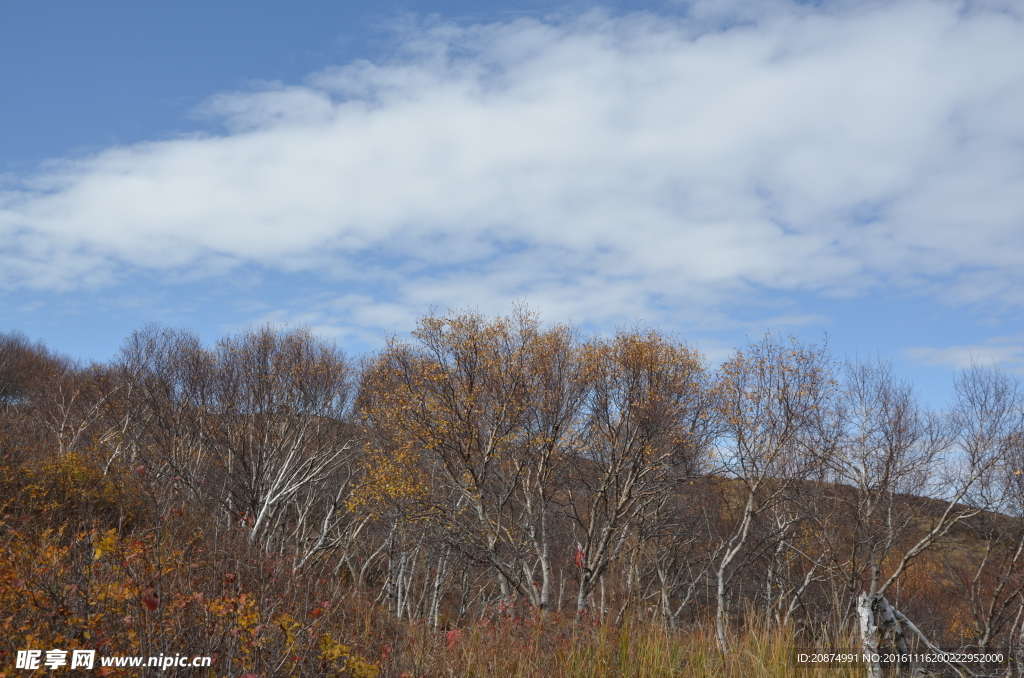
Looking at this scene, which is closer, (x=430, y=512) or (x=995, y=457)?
(x=430, y=512)

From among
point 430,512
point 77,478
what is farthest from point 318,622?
point 77,478

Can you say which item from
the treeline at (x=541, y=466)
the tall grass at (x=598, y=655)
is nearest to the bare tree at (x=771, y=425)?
the treeline at (x=541, y=466)

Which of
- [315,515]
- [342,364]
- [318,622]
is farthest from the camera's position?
[315,515]

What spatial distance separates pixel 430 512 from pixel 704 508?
48.5 feet

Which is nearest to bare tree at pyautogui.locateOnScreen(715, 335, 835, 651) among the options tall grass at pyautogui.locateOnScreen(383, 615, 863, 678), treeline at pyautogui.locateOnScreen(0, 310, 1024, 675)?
treeline at pyautogui.locateOnScreen(0, 310, 1024, 675)

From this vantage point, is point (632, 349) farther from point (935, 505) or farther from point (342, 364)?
point (935, 505)

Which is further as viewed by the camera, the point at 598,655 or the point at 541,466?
the point at 541,466

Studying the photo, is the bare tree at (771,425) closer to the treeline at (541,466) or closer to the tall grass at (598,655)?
the treeline at (541,466)

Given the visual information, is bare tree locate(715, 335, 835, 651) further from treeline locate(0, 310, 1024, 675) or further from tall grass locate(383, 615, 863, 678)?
tall grass locate(383, 615, 863, 678)

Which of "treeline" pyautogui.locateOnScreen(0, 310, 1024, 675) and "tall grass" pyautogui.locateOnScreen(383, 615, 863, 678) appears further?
"treeline" pyautogui.locateOnScreen(0, 310, 1024, 675)

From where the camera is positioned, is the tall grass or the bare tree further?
the bare tree

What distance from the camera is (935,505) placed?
24406mm

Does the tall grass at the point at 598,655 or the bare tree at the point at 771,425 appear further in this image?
the bare tree at the point at 771,425

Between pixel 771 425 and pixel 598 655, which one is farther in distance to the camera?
pixel 771 425
